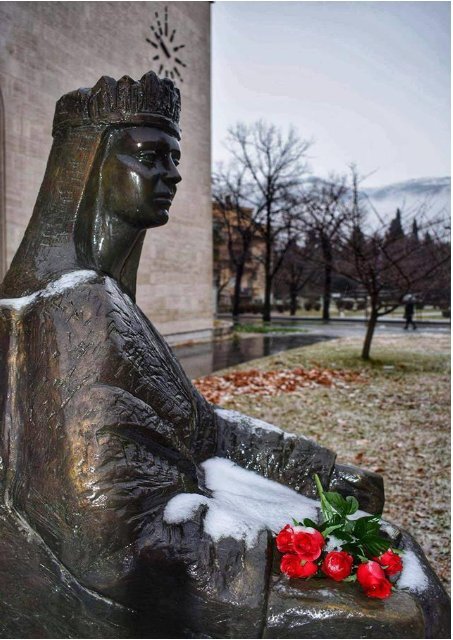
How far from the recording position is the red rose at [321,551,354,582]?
143 centimetres

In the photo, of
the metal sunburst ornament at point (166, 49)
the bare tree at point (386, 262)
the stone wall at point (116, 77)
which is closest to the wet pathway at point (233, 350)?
the stone wall at point (116, 77)

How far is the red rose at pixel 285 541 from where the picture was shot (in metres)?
1.46

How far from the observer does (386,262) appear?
14.0 meters

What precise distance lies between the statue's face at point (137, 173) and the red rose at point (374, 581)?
132cm

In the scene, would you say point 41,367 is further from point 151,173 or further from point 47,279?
point 151,173

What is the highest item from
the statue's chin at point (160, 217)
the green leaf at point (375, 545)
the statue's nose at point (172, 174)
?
the statue's nose at point (172, 174)

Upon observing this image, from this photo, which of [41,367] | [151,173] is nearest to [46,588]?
[41,367]

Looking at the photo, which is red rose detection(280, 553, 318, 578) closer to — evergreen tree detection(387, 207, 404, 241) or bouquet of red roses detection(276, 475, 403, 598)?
bouquet of red roses detection(276, 475, 403, 598)

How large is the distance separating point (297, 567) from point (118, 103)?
155 centimetres

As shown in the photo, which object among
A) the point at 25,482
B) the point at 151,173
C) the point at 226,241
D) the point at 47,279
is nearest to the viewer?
the point at 25,482

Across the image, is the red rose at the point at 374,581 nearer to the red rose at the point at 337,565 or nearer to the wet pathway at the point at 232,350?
the red rose at the point at 337,565

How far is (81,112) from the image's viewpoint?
1.79 meters

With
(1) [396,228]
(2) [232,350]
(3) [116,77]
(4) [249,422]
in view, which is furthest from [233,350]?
(4) [249,422]

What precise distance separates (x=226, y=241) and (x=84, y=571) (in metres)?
34.2
